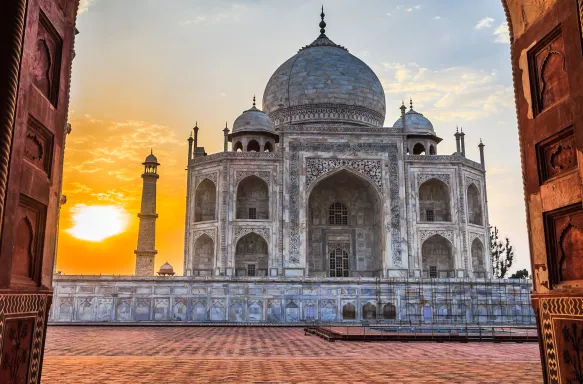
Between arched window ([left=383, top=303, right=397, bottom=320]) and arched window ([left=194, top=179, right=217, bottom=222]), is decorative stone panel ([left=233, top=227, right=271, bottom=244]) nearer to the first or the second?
arched window ([left=194, top=179, right=217, bottom=222])

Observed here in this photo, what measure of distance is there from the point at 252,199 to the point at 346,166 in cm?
410

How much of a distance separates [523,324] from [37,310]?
15.8 meters

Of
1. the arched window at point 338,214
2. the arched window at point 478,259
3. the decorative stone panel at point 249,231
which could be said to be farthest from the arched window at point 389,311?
the arched window at point 478,259

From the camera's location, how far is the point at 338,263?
894 inches

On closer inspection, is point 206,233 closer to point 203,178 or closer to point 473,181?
point 203,178

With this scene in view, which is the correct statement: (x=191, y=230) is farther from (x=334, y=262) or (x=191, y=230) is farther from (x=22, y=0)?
(x=22, y=0)

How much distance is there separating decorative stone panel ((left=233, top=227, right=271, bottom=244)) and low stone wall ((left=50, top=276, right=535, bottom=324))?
4633 millimetres

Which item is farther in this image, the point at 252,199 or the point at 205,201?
the point at 205,201

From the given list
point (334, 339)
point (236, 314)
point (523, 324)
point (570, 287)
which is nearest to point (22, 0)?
point (570, 287)

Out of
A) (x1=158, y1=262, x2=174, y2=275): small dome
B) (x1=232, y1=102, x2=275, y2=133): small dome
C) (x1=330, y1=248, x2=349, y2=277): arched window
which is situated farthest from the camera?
(x1=158, y1=262, x2=174, y2=275): small dome

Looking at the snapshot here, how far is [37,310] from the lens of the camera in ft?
11.0

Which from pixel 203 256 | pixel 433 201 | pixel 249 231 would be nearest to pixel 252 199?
pixel 249 231

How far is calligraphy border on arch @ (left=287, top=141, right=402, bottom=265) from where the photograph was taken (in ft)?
68.1

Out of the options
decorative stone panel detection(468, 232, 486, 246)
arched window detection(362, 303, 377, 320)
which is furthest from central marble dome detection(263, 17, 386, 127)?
arched window detection(362, 303, 377, 320)
